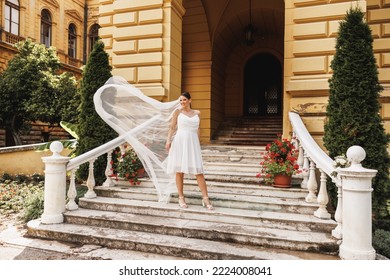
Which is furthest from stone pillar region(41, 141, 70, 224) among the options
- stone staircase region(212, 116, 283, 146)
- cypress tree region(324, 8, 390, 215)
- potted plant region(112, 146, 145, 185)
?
stone staircase region(212, 116, 283, 146)

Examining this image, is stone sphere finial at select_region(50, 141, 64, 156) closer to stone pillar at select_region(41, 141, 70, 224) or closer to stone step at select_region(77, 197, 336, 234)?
stone pillar at select_region(41, 141, 70, 224)

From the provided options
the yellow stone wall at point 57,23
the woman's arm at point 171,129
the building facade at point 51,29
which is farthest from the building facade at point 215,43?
the yellow stone wall at point 57,23

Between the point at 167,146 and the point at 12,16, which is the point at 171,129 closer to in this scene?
the point at 167,146

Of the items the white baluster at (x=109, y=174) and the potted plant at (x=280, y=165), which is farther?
the white baluster at (x=109, y=174)

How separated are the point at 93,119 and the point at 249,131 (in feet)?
20.7

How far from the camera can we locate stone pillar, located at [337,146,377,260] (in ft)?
11.6

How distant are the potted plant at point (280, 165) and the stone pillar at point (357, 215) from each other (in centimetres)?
165

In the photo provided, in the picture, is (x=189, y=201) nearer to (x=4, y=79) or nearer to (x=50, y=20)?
(x=4, y=79)

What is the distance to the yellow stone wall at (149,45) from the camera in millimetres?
7633

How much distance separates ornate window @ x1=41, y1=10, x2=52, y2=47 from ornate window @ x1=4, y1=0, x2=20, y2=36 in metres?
2.31

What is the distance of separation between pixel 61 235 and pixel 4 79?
14061 millimetres

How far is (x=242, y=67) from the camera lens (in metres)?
13.4

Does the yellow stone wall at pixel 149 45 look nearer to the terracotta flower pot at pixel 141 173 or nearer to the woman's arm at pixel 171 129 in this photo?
the terracotta flower pot at pixel 141 173
